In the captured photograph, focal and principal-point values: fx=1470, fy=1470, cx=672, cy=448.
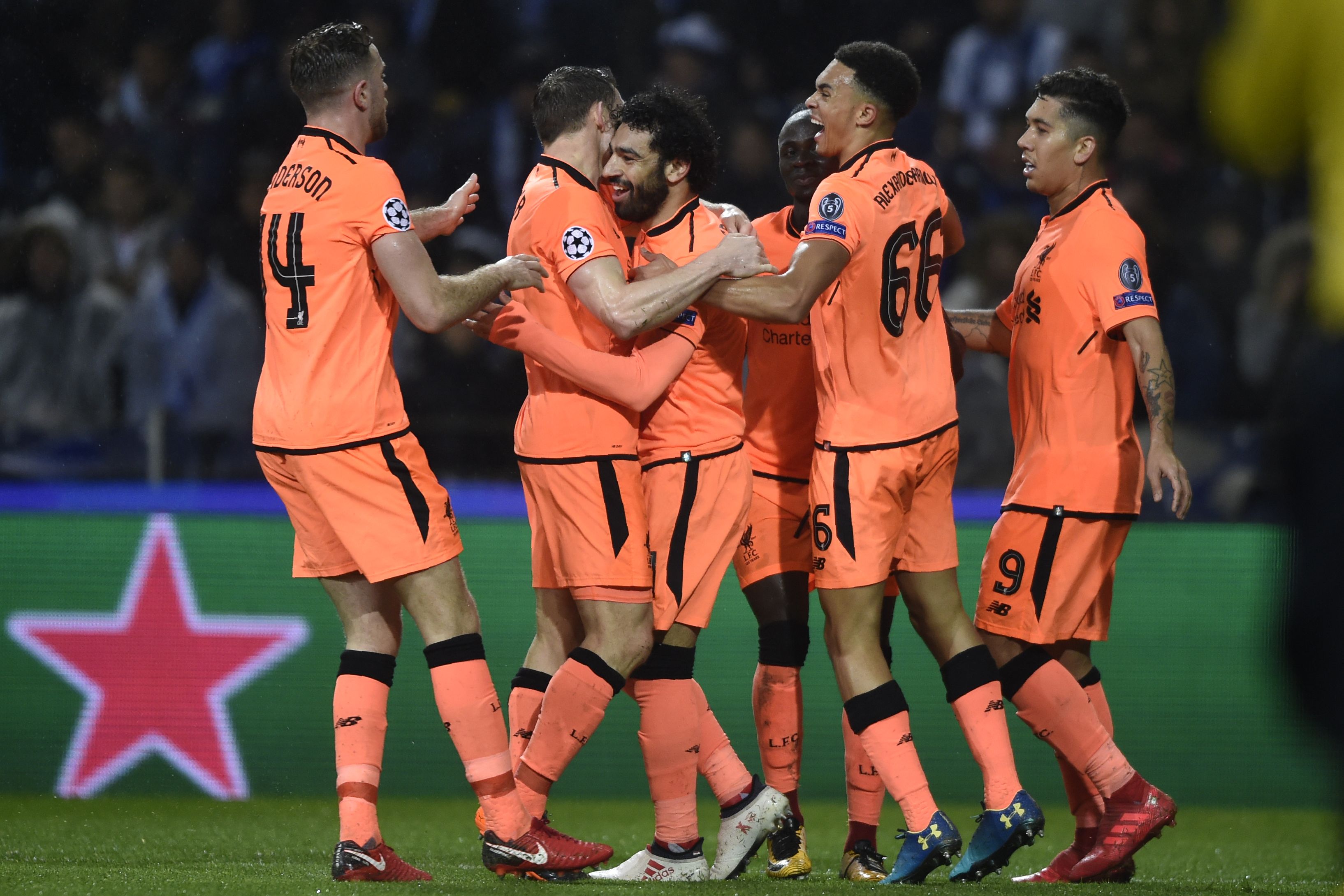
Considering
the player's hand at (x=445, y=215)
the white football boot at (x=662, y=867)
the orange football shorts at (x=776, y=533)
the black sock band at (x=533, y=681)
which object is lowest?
the white football boot at (x=662, y=867)

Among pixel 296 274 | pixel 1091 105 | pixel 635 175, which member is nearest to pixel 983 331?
pixel 1091 105

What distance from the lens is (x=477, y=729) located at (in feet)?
12.6

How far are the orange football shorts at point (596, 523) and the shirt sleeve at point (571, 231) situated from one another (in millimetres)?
534

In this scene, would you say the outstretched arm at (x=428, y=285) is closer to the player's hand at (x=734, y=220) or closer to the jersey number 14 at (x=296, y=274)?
the jersey number 14 at (x=296, y=274)

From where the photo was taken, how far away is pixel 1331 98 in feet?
5.32

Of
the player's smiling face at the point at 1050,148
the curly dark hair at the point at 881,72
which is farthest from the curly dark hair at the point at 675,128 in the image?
the player's smiling face at the point at 1050,148

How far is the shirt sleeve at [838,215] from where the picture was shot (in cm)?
397

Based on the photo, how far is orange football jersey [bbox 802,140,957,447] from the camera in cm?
402

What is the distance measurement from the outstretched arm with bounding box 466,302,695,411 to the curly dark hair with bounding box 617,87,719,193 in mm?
520

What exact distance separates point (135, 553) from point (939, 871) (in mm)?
3642

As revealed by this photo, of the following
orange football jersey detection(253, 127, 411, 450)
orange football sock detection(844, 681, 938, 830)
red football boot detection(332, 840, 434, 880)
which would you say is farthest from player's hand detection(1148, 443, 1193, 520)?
red football boot detection(332, 840, 434, 880)

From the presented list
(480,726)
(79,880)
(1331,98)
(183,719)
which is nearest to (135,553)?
(183,719)

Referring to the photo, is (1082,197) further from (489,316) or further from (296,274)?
(296,274)

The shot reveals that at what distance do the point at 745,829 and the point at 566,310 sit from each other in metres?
1.55
